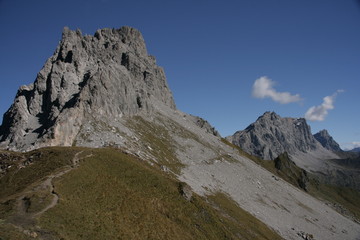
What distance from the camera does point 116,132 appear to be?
99.8 meters

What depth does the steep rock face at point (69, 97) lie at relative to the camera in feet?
302

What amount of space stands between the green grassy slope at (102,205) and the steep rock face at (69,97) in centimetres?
3078

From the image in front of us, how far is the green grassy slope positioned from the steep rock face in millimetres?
30781

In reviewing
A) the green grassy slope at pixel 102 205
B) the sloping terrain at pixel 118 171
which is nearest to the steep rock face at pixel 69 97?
the sloping terrain at pixel 118 171

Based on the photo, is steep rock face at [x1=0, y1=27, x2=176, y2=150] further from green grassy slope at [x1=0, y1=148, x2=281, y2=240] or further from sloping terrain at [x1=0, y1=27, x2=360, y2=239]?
green grassy slope at [x1=0, y1=148, x2=281, y2=240]

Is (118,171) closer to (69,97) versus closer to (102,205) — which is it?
(102,205)

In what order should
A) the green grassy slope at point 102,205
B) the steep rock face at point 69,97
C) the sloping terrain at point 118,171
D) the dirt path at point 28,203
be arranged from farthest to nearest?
the steep rock face at point 69,97 → the sloping terrain at point 118,171 → the green grassy slope at point 102,205 → the dirt path at point 28,203

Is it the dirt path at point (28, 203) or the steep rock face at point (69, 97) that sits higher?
the steep rock face at point (69, 97)

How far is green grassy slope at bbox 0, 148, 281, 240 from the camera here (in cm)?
3494

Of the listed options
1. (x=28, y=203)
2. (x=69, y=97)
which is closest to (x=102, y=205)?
(x=28, y=203)

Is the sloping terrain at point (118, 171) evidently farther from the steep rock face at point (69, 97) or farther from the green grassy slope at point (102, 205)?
the steep rock face at point (69, 97)

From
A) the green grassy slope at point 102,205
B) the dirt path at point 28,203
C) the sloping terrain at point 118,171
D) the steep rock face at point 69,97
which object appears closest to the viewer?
the dirt path at point 28,203

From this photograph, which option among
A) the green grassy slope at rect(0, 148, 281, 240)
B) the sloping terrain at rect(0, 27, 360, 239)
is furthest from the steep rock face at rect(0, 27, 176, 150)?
the green grassy slope at rect(0, 148, 281, 240)

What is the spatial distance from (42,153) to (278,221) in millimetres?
78013
